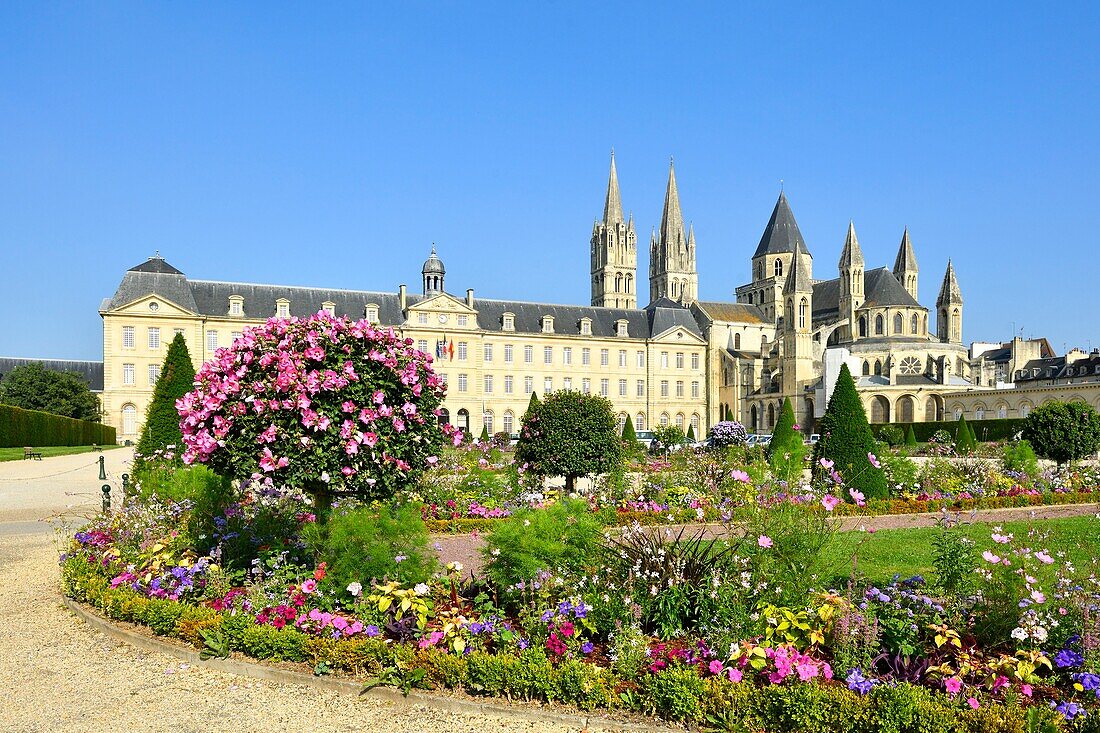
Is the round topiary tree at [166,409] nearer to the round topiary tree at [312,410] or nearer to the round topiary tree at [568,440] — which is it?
the round topiary tree at [568,440]

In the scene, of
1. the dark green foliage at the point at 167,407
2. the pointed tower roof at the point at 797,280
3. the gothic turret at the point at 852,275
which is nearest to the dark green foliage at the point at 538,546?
the dark green foliage at the point at 167,407

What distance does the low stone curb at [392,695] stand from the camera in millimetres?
4176

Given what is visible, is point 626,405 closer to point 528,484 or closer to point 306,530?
point 528,484

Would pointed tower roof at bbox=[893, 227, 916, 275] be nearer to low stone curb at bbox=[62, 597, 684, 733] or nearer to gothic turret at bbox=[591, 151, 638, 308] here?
gothic turret at bbox=[591, 151, 638, 308]

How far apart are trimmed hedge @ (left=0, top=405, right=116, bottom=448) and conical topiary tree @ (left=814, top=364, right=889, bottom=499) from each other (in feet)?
92.1

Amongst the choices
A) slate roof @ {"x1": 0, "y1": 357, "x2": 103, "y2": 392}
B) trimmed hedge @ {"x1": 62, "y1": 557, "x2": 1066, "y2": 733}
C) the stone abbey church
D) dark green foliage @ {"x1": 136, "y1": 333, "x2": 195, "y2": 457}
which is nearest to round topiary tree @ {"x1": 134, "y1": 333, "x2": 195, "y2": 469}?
dark green foliage @ {"x1": 136, "y1": 333, "x2": 195, "y2": 457}

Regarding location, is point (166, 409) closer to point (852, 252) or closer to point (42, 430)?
point (42, 430)

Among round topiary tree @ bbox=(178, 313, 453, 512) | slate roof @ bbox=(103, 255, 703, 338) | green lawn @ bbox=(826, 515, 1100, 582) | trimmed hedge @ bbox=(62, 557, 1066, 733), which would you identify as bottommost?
green lawn @ bbox=(826, 515, 1100, 582)

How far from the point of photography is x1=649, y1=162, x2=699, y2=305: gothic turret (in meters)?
72.6

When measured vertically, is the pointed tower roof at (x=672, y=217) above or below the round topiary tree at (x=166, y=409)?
above

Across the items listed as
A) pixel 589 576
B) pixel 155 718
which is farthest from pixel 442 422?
pixel 155 718

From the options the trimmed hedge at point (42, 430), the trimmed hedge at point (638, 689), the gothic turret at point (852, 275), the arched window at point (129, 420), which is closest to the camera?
the trimmed hedge at point (638, 689)

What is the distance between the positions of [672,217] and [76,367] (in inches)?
1952

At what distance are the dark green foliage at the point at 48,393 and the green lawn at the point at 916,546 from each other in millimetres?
42701
